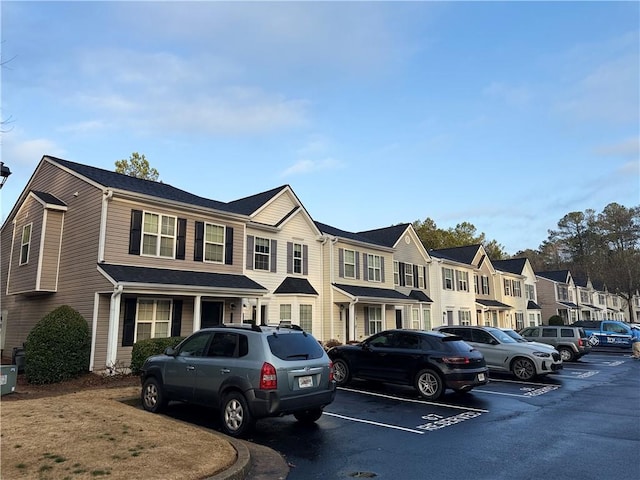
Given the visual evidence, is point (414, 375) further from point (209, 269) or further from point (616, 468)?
point (209, 269)

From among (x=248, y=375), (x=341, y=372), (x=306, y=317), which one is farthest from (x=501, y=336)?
(x=248, y=375)

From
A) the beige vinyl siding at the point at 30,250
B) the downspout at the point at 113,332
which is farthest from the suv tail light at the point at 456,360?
the beige vinyl siding at the point at 30,250

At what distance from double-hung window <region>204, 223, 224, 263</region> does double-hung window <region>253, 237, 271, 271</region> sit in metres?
2.47

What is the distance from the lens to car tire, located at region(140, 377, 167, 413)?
8922mm

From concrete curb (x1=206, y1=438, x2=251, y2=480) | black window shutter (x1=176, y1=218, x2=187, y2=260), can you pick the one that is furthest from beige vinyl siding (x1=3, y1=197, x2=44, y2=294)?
concrete curb (x1=206, y1=438, x2=251, y2=480)

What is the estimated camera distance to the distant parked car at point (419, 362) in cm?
1089

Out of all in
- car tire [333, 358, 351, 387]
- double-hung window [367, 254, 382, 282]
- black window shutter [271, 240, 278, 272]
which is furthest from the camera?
double-hung window [367, 254, 382, 282]

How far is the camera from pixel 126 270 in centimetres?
1526

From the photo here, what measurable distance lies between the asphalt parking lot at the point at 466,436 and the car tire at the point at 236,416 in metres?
0.35

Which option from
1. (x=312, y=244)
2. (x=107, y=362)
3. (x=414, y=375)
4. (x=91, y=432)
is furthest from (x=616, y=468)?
(x=312, y=244)

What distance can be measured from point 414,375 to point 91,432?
736cm

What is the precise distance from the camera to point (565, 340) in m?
21.6

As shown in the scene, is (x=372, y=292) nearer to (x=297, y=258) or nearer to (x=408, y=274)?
(x=297, y=258)

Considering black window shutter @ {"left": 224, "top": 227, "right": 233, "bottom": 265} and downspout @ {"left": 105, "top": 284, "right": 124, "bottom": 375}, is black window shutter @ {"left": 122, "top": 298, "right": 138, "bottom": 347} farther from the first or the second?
black window shutter @ {"left": 224, "top": 227, "right": 233, "bottom": 265}
